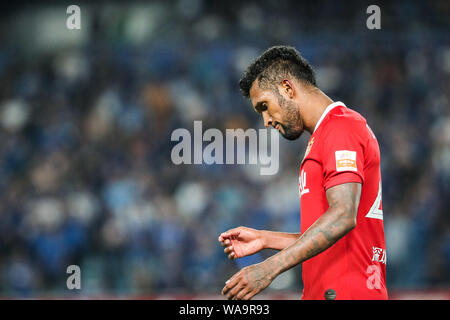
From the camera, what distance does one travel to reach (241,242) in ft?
9.49

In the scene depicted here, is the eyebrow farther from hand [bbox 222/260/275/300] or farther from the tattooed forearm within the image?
hand [bbox 222/260/275/300]

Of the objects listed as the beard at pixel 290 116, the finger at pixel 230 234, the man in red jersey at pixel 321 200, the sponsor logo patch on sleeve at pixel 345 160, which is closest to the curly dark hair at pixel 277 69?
the man in red jersey at pixel 321 200

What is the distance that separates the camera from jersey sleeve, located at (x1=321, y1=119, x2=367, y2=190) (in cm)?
225

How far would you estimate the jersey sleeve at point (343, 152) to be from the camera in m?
2.25

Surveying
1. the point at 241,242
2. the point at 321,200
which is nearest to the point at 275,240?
the point at 241,242

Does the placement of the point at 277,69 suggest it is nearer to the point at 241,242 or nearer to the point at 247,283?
the point at 241,242

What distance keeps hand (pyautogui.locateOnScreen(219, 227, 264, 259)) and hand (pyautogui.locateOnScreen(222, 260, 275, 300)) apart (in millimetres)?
674

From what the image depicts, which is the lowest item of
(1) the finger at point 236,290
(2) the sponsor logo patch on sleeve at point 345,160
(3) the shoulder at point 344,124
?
(1) the finger at point 236,290

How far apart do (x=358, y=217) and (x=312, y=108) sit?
607 millimetres

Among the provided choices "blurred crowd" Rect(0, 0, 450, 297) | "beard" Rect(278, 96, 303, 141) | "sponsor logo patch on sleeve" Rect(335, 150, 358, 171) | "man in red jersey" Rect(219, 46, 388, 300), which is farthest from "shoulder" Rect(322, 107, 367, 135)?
"blurred crowd" Rect(0, 0, 450, 297)

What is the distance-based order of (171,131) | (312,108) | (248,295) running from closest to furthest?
(248,295) → (312,108) → (171,131)

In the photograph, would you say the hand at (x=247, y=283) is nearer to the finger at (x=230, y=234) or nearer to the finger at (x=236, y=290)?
the finger at (x=236, y=290)

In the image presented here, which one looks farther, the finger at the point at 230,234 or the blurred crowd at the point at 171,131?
the blurred crowd at the point at 171,131

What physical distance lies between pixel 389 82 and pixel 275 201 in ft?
9.27
